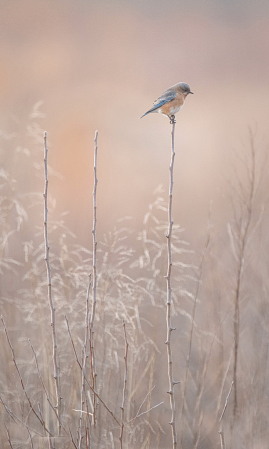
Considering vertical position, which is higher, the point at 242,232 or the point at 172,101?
the point at 172,101

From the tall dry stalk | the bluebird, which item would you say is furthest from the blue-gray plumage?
the tall dry stalk

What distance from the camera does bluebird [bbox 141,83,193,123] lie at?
5.81 ft

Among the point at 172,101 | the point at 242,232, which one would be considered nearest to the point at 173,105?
the point at 172,101

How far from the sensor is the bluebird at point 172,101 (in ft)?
5.81

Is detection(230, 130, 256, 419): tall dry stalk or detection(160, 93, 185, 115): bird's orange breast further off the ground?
detection(160, 93, 185, 115): bird's orange breast

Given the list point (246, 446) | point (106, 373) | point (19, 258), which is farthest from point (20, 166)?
point (246, 446)

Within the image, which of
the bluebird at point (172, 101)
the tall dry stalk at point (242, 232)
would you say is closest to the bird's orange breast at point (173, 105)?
the bluebird at point (172, 101)

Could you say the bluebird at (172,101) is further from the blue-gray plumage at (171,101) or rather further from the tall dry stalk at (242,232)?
the tall dry stalk at (242,232)

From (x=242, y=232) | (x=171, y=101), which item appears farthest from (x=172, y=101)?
(x=242, y=232)

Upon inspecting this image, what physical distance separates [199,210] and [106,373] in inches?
111

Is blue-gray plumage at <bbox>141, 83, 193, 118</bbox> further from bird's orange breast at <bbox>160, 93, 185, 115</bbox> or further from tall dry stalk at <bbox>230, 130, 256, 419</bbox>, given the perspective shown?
tall dry stalk at <bbox>230, 130, 256, 419</bbox>

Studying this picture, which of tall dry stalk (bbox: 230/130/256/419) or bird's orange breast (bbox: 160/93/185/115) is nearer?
tall dry stalk (bbox: 230/130/256/419)

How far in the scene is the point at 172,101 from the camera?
1.78 m

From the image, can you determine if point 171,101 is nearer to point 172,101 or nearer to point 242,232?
point 172,101
